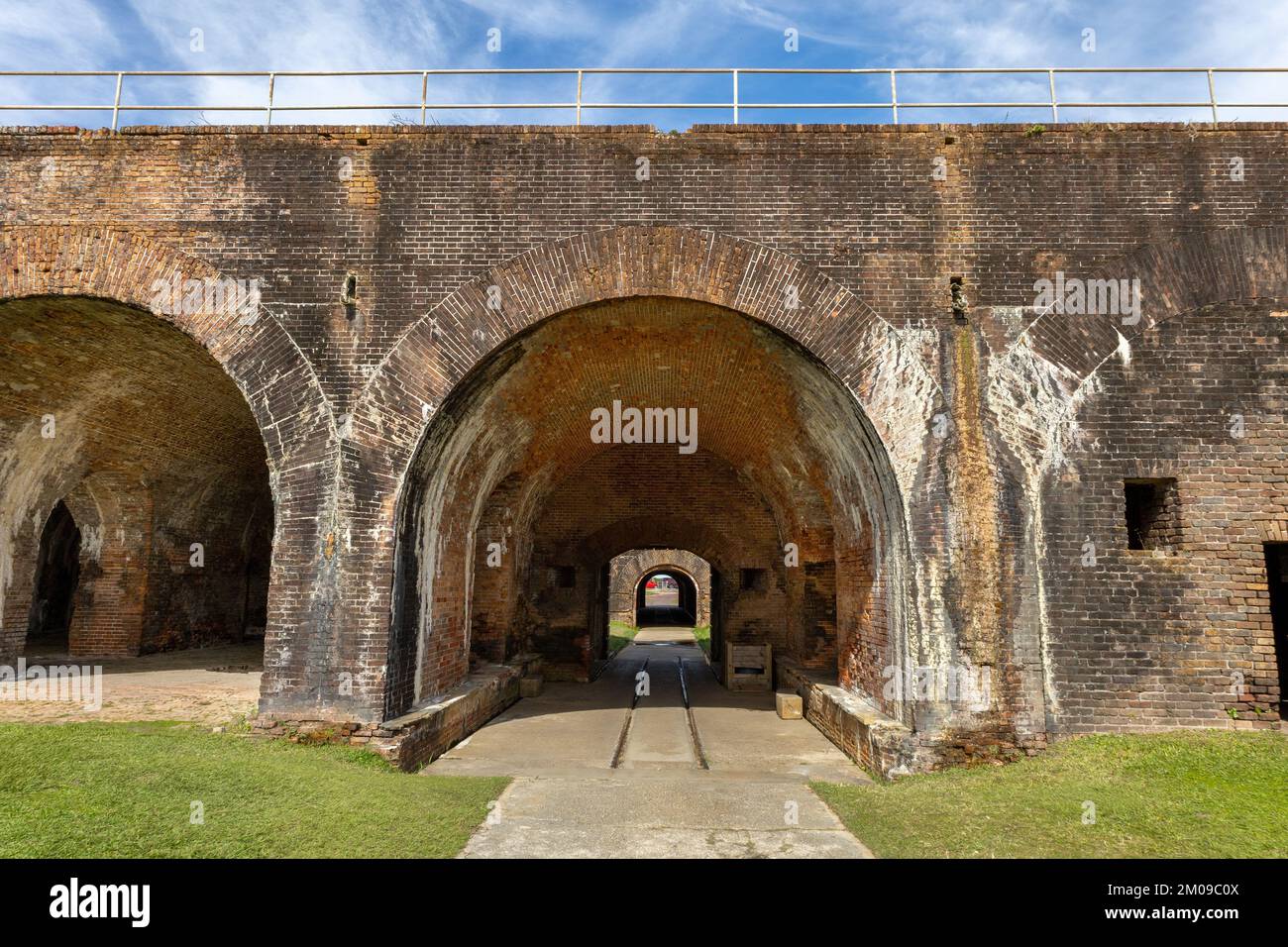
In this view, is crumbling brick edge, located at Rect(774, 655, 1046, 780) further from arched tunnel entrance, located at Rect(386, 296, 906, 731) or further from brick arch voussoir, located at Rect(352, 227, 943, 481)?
brick arch voussoir, located at Rect(352, 227, 943, 481)

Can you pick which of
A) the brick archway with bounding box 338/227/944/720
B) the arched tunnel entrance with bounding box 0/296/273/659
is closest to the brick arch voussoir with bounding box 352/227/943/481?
the brick archway with bounding box 338/227/944/720

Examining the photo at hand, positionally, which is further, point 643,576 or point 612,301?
point 643,576

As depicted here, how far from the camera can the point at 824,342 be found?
791 centimetres

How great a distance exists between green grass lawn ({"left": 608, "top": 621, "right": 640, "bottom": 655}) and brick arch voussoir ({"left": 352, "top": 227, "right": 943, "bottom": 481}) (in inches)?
556

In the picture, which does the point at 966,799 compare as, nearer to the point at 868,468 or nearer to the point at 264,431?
the point at 868,468

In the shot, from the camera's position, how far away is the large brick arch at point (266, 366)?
757 centimetres

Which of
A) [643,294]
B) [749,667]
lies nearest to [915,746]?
[643,294]

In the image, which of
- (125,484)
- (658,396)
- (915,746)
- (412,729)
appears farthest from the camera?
(125,484)

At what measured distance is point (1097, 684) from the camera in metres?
7.28

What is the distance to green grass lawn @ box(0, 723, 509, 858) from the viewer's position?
4625 mm

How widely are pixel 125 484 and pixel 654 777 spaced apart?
10.8 meters

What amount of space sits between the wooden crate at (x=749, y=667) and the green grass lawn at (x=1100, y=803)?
6.82m

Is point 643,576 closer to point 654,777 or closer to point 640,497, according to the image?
point 640,497

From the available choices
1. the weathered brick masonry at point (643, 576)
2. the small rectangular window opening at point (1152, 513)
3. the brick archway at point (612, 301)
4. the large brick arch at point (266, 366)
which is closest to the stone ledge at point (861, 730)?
the brick archway at point (612, 301)
